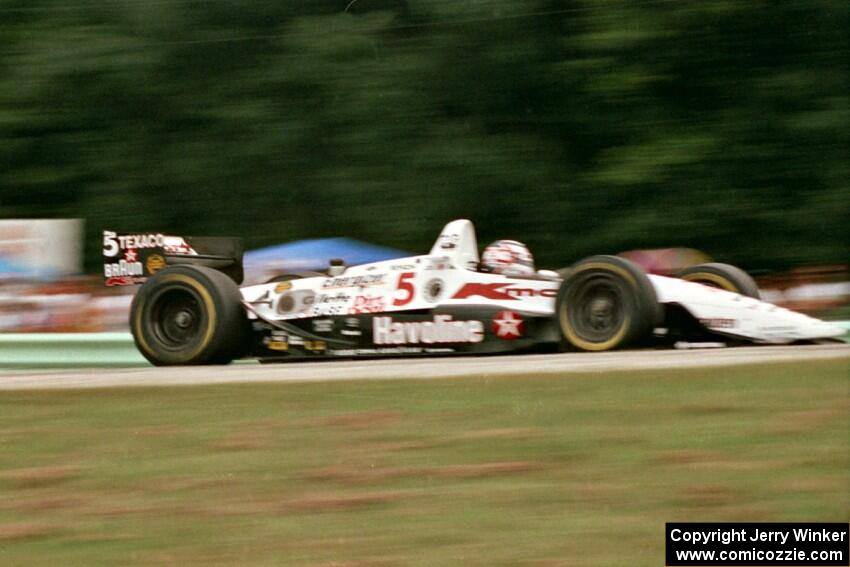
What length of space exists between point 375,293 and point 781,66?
7151mm

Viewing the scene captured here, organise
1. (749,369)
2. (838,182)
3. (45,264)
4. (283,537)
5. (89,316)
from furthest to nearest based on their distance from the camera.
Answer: (838,182) → (45,264) → (89,316) → (749,369) → (283,537)

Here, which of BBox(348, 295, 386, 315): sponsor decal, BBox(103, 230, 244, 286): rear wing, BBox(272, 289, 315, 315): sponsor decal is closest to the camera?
BBox(348, 295, 386, 315): sponsor decal

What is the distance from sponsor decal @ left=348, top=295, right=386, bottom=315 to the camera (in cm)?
1005

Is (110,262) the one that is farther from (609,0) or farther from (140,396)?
(609,0)

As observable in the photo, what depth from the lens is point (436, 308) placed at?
32.3ft

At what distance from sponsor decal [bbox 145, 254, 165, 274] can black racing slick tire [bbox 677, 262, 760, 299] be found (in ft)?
13.3

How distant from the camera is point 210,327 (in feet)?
33.5

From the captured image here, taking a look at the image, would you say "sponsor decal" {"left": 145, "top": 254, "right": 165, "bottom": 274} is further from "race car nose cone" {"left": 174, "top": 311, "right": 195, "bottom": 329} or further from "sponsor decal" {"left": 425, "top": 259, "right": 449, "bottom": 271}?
"sponsor decal" {"left": 425, "top": 259, "right": 449, "bottom": 271}

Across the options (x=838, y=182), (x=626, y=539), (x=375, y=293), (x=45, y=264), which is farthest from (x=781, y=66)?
(x=626, y=539)

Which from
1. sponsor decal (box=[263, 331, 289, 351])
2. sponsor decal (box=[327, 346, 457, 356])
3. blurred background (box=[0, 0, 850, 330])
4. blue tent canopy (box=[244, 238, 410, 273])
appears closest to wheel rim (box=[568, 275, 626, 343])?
sponsor decal (box=[327, 346, 457, 356])

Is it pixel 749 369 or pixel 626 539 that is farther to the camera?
pixel 749 369

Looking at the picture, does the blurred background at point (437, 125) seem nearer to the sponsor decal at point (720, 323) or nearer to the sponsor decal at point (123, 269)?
the sponsor decal at point (123, 269)

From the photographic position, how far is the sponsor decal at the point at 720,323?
9.32m

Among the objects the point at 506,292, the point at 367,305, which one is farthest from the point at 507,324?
the point at 367,305
